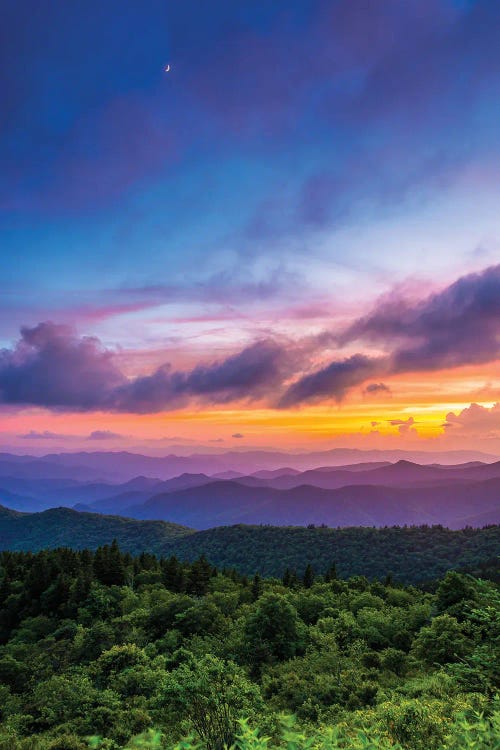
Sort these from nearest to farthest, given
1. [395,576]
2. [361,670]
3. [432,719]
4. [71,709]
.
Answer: [432,719]
[71,709]
[361,670]
[395,576]

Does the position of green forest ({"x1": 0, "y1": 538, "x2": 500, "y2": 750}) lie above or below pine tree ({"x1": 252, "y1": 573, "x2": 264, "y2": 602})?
above

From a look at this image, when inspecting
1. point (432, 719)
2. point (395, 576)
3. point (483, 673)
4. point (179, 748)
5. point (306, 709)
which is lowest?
point (395, 576)

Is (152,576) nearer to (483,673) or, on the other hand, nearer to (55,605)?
(55,605)

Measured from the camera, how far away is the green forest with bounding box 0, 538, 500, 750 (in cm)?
Answer: 1714

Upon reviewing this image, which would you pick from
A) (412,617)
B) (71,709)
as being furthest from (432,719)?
(412,617)

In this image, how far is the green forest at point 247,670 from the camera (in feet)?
56.2

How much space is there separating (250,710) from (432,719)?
9956mm

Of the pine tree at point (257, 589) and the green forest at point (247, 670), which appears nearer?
the green forest at point (247, 670)

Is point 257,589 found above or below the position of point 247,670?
below

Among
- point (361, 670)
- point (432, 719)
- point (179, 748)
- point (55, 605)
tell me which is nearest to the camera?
point (179, 748)

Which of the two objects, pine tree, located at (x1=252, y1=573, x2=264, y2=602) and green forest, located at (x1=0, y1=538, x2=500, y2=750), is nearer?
green forest, located at (x1=0, y1=538, x2=500, y2=750)

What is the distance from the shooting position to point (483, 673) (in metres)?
23.0

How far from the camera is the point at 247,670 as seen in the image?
39.4m

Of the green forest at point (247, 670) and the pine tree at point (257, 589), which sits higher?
the green forest at point (247, 670)
